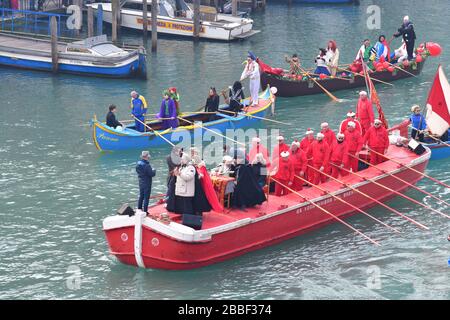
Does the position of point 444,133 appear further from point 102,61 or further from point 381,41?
point 102,61

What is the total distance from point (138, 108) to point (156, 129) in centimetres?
114

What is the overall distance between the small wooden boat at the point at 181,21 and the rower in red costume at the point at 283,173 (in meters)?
20.3

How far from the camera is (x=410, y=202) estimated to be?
2325 centimetres

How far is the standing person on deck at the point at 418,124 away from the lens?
2567cm

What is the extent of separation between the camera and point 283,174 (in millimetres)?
20812

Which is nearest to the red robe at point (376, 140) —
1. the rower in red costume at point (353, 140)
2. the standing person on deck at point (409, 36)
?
the rower in red costume at point (353, 140)

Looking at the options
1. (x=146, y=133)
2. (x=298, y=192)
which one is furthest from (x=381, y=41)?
(x=298, y=192)

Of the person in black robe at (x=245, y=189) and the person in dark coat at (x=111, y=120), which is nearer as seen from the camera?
the person in black robe at (x=245, y=189)

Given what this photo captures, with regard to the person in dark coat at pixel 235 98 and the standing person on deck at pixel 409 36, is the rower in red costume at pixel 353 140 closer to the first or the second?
the person in dark coat at pixel 235 98

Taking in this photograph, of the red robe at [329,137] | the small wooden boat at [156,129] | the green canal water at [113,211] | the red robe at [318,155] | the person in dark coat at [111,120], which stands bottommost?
the green canal water at [113,211]

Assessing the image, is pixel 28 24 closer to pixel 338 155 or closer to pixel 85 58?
pixel 85 58

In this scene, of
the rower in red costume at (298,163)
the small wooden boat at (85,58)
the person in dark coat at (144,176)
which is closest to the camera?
the person in dark coat at (144,176)

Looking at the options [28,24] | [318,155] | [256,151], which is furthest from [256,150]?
[28,24]
